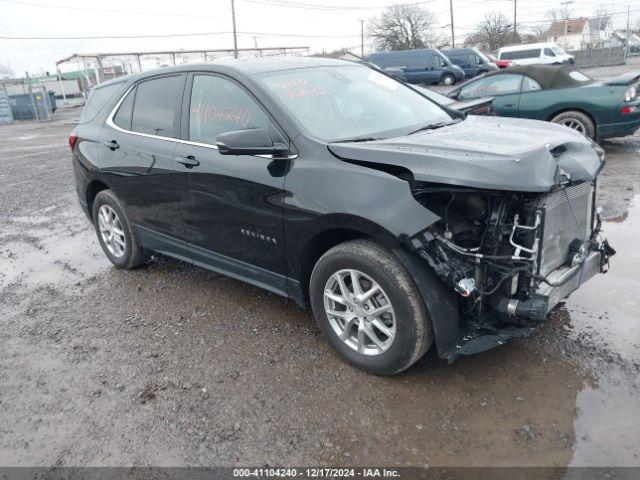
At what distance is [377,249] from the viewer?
303 centimetres

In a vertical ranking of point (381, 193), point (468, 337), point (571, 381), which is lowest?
point (571, 381)

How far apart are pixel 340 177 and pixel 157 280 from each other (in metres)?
2.61

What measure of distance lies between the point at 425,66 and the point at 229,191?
101ft

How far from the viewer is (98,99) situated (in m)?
5.21

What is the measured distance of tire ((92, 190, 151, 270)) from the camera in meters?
4.95

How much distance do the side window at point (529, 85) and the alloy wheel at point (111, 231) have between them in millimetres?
7110

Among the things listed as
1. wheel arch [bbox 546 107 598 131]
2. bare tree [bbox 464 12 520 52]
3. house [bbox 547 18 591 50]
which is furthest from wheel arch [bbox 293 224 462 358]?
house [bbox 547 18 591 50]

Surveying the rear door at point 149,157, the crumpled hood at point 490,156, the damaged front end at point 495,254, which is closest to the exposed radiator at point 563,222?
the damaged front end at point 495,254

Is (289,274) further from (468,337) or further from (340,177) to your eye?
(468,337)

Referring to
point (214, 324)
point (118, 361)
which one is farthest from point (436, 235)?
point (118, 361)

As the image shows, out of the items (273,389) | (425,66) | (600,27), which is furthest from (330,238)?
(600,27)

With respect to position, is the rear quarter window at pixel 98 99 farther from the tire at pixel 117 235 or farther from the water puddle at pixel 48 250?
the water puddle at pixel 48 250

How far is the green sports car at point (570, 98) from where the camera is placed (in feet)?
27.2

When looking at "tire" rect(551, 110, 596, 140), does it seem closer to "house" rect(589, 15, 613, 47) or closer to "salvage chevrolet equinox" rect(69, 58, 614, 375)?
"salvage chevrolet equinox" rect(69, 58, 614, 375)
